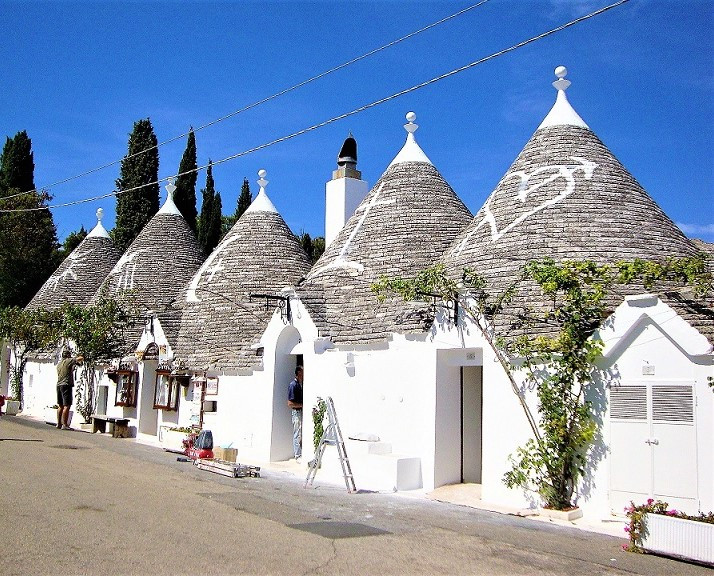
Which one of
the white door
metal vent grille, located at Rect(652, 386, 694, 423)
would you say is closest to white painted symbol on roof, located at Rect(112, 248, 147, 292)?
the white door

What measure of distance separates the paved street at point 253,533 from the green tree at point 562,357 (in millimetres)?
862

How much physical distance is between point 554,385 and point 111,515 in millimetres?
6059

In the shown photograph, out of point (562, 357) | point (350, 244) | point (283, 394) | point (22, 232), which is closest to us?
point (562, 357)

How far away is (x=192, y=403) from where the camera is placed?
1811 centimetres

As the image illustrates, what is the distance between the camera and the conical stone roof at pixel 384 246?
48.0 ft

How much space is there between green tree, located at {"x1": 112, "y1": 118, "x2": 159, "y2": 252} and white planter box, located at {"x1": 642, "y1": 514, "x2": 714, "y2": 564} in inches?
1377

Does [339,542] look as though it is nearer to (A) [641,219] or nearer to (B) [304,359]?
(B) [304,359]

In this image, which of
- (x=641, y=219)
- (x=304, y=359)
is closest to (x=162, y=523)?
(x=304, y=359)

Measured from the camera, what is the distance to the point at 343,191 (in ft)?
68.0

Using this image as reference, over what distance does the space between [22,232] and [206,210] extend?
10.6 meters

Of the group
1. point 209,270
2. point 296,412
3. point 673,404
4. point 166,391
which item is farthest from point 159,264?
point 673,404

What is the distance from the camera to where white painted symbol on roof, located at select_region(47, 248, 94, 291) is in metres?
29.6

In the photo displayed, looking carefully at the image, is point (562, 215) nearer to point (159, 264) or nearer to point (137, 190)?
point (159, 264)

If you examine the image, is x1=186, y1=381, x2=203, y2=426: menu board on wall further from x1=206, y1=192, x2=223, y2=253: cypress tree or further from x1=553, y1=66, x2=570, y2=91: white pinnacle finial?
x1=206, y1=192, x2=223, y2=253: cypress tree
